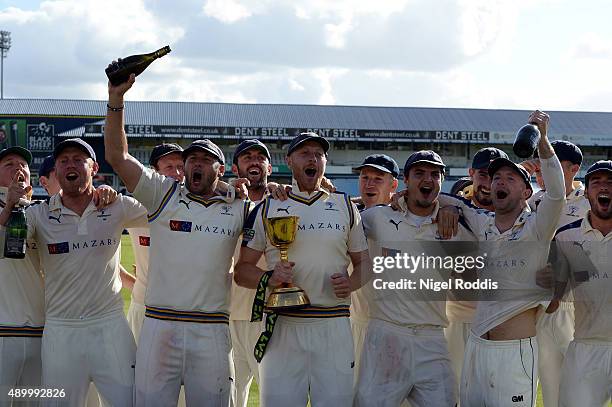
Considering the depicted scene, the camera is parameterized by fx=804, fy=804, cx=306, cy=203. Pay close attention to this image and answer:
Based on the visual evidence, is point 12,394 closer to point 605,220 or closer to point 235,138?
point 605,220

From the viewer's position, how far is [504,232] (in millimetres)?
5668

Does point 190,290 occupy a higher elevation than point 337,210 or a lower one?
lower

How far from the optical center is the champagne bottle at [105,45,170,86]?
5.21m

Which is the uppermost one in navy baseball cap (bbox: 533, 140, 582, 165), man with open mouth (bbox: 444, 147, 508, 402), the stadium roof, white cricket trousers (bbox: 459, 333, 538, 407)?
the stadium roof

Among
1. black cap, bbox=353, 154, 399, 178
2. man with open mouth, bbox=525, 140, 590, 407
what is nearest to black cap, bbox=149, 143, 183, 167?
black cap, bbox=353, 154, 399, 178

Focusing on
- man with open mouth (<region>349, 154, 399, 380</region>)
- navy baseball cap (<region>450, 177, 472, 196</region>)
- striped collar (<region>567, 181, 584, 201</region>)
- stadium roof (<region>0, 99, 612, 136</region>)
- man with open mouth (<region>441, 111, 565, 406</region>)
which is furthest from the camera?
stadium roof (<region>0, 99, 612, 136</region>)

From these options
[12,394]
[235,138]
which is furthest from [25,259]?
→ [235,138]

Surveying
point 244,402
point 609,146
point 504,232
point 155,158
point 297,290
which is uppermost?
point 609,146

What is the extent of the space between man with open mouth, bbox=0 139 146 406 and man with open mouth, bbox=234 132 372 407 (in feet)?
3.19

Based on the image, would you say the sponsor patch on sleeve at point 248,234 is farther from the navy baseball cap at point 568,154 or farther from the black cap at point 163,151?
the navy baseball cap at point 568,154

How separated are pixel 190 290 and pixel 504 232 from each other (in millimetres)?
2230

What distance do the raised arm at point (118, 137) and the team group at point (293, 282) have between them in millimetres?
11

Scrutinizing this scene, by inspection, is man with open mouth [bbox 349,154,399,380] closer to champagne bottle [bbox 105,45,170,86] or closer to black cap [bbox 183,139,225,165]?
black cap [bbox 183,139,225,165]

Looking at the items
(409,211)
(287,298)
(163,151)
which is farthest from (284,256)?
(163,151)
